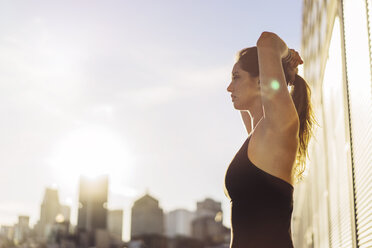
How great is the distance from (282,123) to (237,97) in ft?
1.17

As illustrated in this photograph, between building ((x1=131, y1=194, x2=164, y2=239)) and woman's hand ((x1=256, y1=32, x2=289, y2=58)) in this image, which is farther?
building ((x1=131, y1=194, x2=164, y2=239))

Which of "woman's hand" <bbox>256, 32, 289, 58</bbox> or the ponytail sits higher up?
"woman's hand" <bbox>256, 32, 289, 58</bbox>

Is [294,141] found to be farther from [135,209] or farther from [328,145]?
[135,209]

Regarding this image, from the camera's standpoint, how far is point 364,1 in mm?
3080

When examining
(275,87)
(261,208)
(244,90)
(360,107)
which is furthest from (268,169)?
(360,107)

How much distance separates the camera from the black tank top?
1788mm

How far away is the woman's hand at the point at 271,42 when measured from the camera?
74.0 inches

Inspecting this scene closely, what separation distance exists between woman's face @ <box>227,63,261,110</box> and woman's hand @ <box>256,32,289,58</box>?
222 mm

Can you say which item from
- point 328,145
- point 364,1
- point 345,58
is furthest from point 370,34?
point 328,145

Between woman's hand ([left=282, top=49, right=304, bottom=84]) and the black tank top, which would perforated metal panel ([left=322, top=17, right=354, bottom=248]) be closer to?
woman's hand ([left=282, top=49, right=304, bottom=84])

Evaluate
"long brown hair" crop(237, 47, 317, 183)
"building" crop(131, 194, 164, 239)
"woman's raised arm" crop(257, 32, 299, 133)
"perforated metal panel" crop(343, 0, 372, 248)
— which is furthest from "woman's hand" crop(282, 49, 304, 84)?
"building" crop(131, 194, 164, 239)

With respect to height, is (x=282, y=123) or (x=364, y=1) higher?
(x=364, y=1)

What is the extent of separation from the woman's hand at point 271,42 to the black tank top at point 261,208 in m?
0.43

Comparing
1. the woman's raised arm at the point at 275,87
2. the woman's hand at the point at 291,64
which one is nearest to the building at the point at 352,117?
the woman's hand at the point at 291,64
